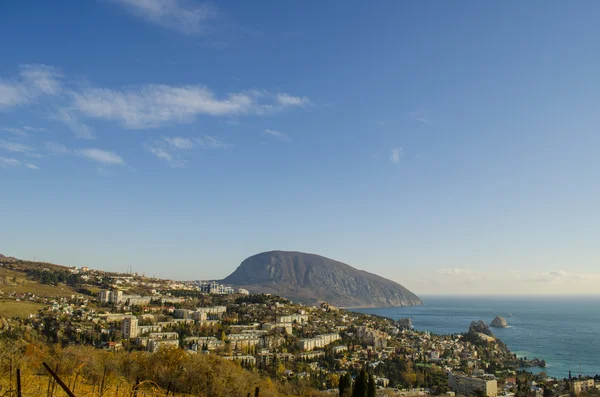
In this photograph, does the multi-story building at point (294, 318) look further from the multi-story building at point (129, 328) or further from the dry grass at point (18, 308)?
the dry grass at point (18, 308)

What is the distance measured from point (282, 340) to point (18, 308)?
2330 centimetres

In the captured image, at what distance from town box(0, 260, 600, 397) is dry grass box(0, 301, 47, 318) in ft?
1.66

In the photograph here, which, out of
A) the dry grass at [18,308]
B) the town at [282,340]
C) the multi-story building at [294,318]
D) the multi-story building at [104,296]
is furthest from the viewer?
the multi-story building at [104,296]

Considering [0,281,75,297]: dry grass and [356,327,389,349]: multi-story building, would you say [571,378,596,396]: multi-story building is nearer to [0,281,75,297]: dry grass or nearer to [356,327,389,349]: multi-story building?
[356,327,389,349]: multi-story building

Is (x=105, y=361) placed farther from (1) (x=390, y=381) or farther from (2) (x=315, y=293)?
(2) (x=315, y=293)

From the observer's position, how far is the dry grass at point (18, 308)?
34.0 meters

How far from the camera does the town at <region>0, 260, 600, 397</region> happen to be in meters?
28.1

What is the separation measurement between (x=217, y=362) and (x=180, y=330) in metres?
24.5

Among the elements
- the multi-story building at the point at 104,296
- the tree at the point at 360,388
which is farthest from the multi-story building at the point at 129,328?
the tree at the point at 360,388

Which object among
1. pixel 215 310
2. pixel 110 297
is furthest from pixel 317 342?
pixel 110 297

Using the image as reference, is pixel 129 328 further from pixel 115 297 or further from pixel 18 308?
pixel 115 297

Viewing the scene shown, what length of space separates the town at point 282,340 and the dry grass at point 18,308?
1.66ft

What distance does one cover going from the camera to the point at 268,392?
15484mm

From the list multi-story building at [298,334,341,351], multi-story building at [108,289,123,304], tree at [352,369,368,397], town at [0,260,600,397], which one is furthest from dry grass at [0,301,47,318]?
tree at [352,369,368,397]
